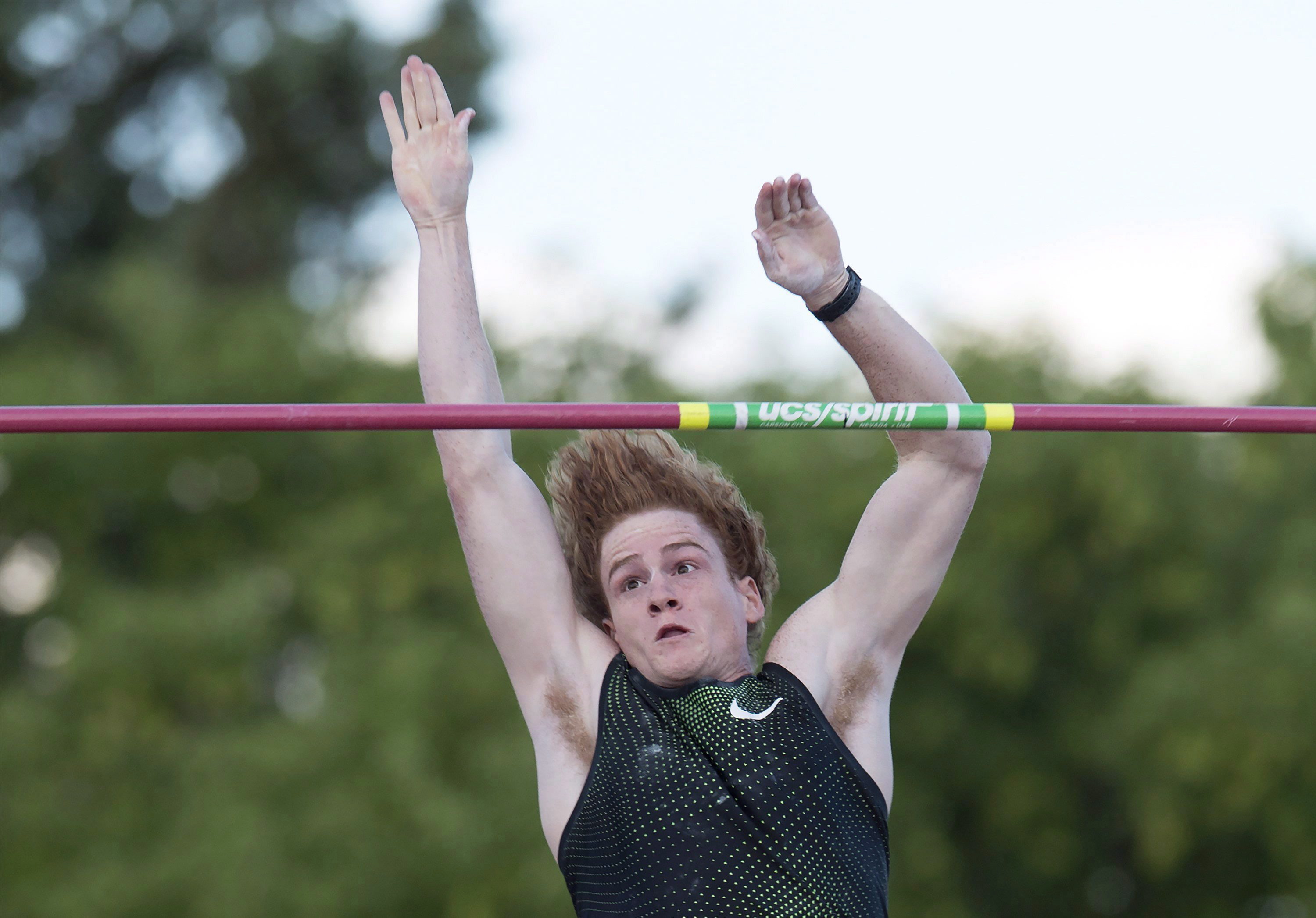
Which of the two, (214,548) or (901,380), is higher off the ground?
(901,380)

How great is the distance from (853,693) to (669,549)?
482 millimetres

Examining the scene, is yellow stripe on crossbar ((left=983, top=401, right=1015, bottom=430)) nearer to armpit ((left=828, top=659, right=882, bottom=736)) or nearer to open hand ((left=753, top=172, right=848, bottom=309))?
open hand ((left=753, top=172, right=848, bottom=309))

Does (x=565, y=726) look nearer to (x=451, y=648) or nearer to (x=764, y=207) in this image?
(x=764, y=207)

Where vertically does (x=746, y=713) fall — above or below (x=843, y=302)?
below

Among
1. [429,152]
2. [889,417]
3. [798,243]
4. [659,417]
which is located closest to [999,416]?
[889,417]

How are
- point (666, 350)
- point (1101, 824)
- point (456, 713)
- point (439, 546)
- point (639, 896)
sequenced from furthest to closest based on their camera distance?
point (666, 350) → point (1101, 824) → point (439, 546) → point (456, 713) → point (639, 896)

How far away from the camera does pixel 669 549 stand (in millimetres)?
3258

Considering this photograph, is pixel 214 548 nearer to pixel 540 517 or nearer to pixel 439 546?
pixel 439 546

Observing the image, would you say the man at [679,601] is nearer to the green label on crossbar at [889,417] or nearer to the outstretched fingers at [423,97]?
the outstretched fingers at [423,97]

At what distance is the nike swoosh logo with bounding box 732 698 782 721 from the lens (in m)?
3.06

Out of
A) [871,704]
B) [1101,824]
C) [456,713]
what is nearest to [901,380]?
[871,704]

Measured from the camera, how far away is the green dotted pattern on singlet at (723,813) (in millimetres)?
2871

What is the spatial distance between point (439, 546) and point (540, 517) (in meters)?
10.5

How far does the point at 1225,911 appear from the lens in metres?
14.4
